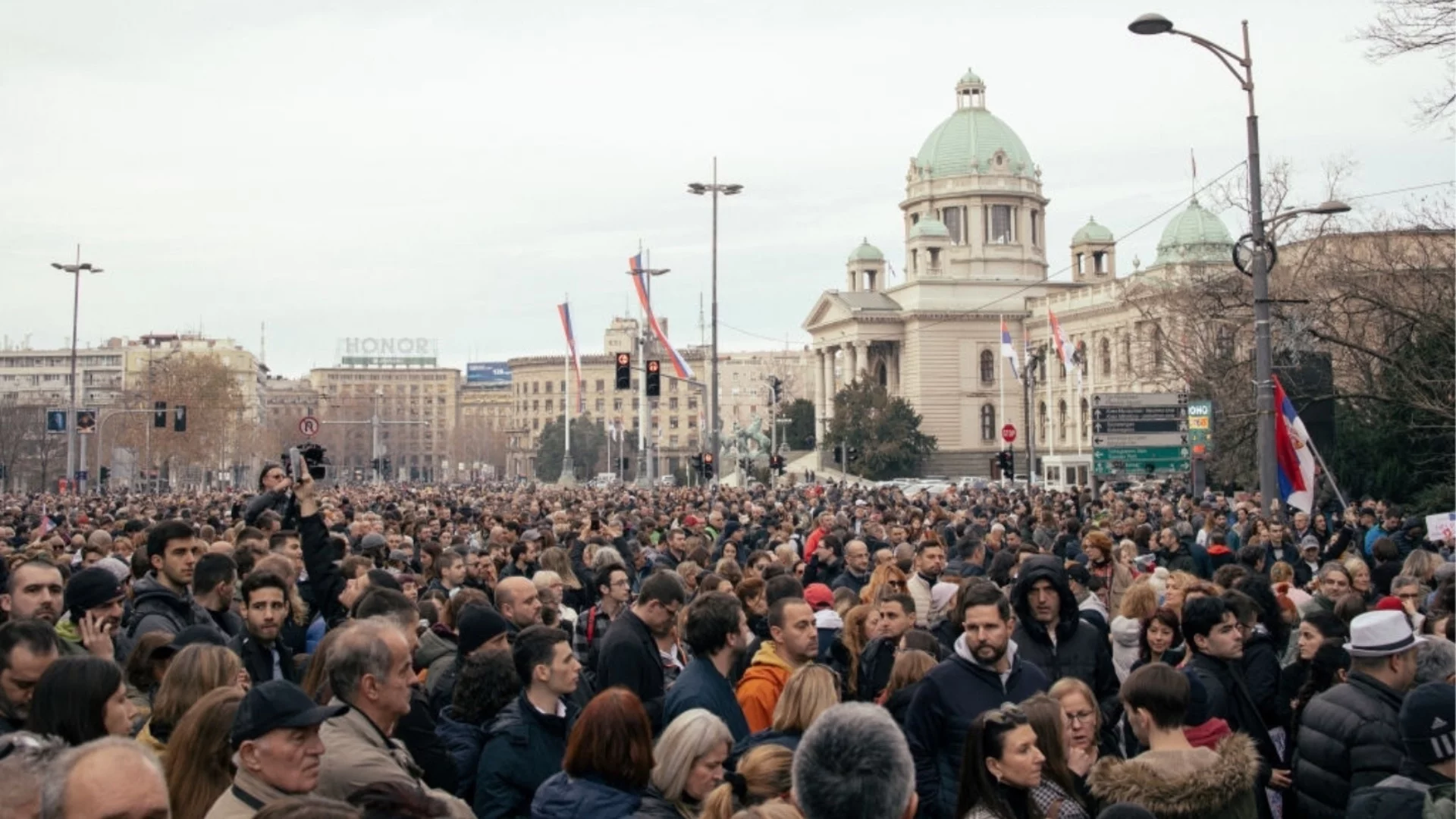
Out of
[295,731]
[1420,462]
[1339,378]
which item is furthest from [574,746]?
[1339,378]

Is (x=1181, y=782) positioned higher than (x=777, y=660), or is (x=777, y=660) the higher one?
(x=777, y=660)

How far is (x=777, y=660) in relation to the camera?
7.27 meters

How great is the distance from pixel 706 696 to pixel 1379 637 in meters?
2.65

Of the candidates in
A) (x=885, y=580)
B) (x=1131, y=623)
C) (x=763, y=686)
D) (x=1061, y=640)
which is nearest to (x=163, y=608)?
(x=763, y=686)

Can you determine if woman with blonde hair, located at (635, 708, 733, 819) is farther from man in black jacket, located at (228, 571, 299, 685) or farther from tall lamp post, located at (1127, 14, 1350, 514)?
tall lamp post, located at (1127, 14, 1350, 514)

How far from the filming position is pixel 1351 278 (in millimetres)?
26891

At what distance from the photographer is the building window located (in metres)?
109

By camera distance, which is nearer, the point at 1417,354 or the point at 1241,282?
the point at 1417,354

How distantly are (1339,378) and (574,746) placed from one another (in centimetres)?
3591

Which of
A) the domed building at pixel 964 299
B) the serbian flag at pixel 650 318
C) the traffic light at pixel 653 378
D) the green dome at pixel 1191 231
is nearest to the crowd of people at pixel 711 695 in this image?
the traffic light at pixel 653 378

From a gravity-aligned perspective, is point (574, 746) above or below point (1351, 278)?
below

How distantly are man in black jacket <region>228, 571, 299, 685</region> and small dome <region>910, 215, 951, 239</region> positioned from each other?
99.1 metres

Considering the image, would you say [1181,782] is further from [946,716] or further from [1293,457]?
[1293,457]

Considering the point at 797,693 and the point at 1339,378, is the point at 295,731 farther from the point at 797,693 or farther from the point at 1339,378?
the point at 1339,378
